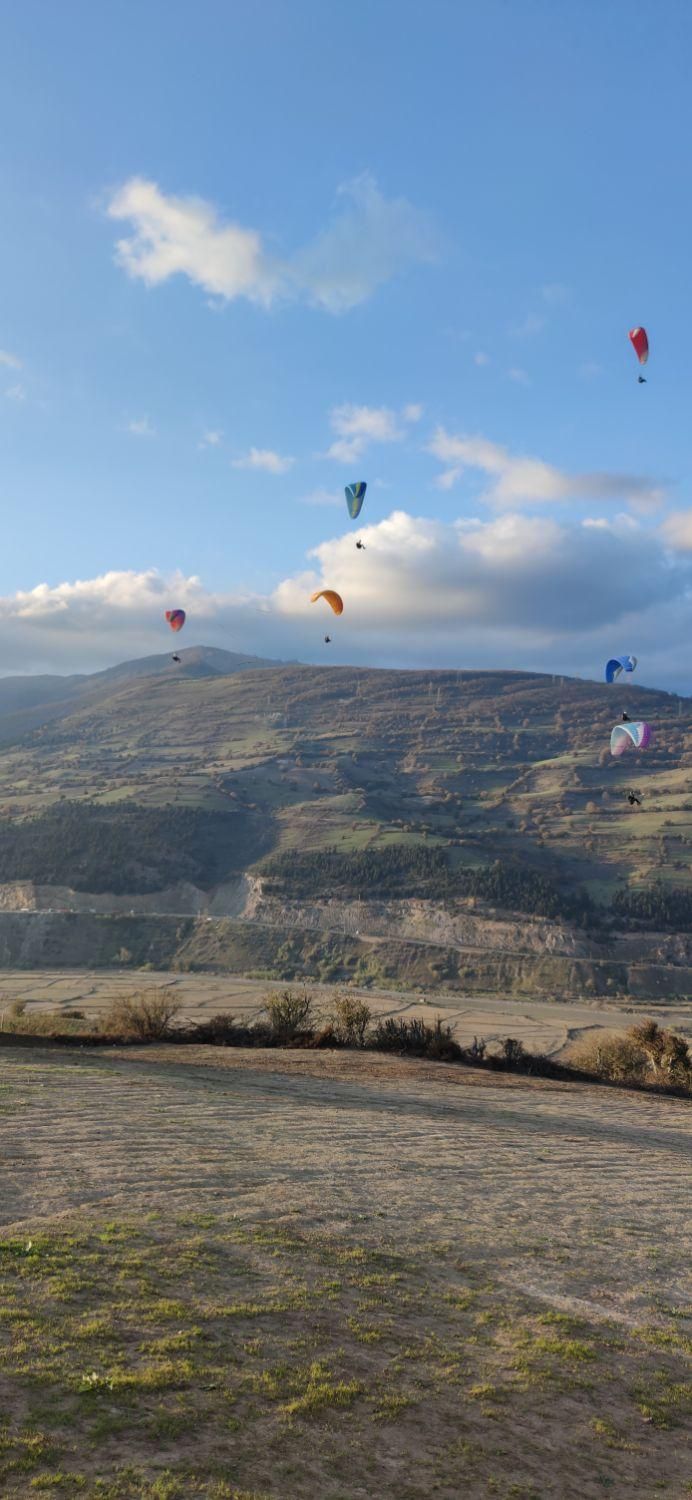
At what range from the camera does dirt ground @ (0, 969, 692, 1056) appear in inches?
2429

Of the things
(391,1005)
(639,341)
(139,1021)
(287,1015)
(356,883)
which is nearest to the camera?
(139,1021)

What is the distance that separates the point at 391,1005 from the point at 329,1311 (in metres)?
64.7

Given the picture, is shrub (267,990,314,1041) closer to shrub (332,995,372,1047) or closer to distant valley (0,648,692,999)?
shrub (332,995,372,1047)

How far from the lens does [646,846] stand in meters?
125

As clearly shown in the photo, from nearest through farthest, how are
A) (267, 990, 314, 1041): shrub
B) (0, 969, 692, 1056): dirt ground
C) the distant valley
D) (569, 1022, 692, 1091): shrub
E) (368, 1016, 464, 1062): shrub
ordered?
(569, 1022, 692, 1091): shrub < (368, 1016, 464, 1062): shrub < (267, 990, 314, 1041): shrub < (0, 969, 692, 1056): dirt ground < the distant valley

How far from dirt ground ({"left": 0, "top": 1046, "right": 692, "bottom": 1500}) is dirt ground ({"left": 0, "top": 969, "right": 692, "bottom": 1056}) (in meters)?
40.1

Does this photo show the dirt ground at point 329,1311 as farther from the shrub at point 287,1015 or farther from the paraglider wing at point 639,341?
the paraglider wing at point 639,341

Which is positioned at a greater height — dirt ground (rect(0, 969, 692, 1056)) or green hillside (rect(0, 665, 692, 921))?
green hillside (rect(0, 665, 692, 921))

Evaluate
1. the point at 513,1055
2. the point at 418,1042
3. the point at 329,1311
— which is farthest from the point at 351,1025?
the point at 329,1311

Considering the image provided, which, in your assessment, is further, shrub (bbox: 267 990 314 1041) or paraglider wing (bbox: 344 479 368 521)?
paraglider wing (bbox: 344 479 368 521)

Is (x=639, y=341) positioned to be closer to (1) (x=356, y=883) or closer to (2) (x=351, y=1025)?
(2) (x=351, y=1025)

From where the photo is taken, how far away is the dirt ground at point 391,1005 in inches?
2429

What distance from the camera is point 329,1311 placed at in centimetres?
882

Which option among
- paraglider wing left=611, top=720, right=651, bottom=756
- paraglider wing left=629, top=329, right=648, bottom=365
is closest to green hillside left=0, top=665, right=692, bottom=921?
paraglider wing left=611, top=720, right=651, bottom=756
